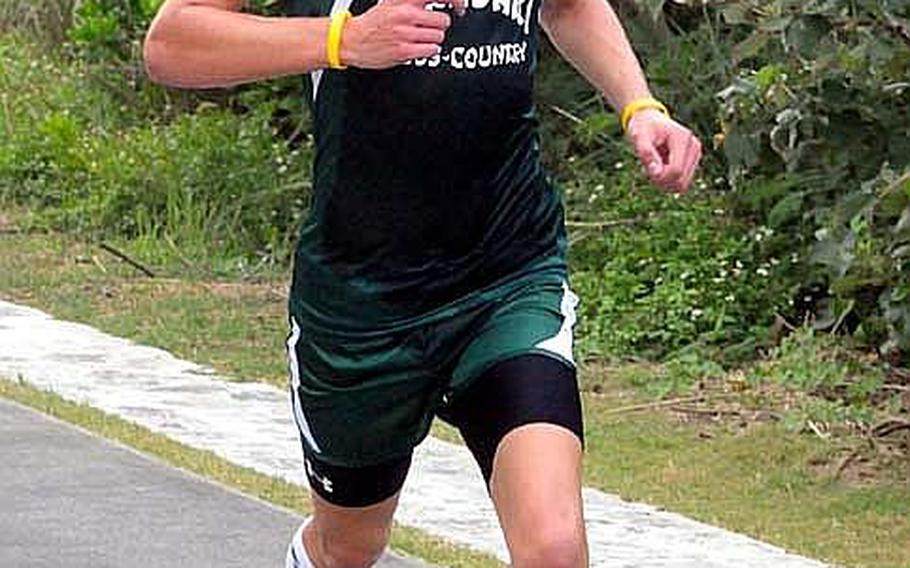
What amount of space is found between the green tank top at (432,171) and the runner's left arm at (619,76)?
0.15 meters

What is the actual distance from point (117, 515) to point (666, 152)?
11.9ft

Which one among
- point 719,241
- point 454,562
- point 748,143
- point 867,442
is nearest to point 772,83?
point 748,143

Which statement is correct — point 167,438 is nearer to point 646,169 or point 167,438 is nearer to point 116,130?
point 646,169

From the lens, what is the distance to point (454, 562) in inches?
275

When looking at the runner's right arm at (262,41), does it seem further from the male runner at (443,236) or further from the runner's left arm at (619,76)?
the runner's left arm at (619,76)

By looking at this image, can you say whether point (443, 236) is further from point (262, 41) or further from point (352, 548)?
point (352, 548)

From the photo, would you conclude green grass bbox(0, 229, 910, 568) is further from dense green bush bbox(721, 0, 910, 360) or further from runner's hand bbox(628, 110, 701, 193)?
runner's hand bbox(628, 110, 701, 193)

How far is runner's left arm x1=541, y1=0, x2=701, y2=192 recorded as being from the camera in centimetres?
452

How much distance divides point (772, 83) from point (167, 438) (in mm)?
2632

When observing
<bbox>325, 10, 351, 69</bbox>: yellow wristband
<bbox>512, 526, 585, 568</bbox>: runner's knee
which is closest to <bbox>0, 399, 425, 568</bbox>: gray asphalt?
<bbox>512, 526, 585, 568</bbox>: runner's knee

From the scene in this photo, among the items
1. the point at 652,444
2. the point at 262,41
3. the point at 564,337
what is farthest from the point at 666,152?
the point at 652,444

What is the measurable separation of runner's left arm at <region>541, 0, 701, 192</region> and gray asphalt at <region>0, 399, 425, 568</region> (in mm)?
2459

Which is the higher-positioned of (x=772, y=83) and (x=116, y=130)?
(x=772, y=83)

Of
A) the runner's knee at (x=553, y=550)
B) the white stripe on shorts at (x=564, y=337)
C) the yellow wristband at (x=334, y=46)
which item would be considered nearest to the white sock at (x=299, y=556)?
the white stripe on shorts at (x=564, y=337)
